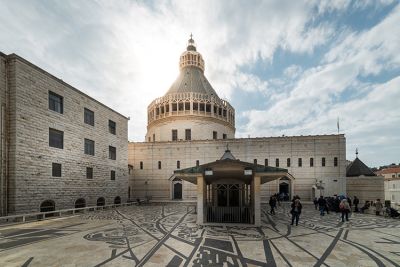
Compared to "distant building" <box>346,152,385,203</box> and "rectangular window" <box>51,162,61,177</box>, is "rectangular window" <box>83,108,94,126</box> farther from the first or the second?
"distant building" <box>346,152,385,203</box>

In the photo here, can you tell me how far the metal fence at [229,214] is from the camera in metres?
17.7

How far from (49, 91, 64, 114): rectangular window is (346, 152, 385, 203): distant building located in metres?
42.0

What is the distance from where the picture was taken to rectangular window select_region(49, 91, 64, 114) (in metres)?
25.3

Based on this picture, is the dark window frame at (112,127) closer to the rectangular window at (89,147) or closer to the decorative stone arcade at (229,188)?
the rectangular window at (89,147)

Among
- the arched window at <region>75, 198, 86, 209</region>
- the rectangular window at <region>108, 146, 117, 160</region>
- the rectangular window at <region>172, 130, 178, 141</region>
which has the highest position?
the rectangular window at <region>172, 130, 178, 141</region>

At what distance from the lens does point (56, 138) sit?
2556cm

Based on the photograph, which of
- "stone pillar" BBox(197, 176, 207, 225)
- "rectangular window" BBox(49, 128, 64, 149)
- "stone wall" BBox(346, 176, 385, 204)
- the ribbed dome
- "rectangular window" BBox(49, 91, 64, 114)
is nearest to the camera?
"stone pillar" BBox(197, 176, 207, 225)

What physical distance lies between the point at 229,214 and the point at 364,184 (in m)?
31.6

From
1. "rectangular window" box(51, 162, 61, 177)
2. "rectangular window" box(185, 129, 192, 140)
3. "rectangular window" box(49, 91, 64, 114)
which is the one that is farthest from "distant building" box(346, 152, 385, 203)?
"rectangular window" box(49, 91, 64, 114)

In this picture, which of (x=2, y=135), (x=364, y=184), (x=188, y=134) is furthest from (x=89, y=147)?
(x=364, y=184)

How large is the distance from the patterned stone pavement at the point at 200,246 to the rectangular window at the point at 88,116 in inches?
629

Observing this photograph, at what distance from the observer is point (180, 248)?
1123cm

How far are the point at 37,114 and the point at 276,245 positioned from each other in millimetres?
22685

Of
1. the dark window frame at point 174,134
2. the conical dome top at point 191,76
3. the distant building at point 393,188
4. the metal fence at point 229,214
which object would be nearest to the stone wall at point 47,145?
the metal fence at point 229,214
